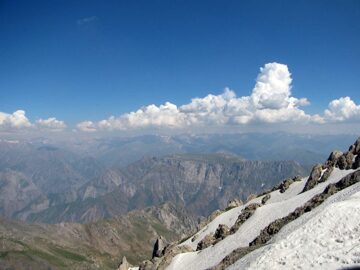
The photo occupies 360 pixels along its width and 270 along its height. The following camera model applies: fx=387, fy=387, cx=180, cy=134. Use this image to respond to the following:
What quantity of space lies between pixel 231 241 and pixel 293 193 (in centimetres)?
3160

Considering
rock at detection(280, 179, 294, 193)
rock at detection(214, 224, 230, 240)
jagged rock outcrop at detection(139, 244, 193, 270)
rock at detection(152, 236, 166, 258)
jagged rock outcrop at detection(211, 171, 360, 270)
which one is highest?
jagged rock outcrop at detection(211, 171, 360, 270)

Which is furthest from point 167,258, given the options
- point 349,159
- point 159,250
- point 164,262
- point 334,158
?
point 334,158

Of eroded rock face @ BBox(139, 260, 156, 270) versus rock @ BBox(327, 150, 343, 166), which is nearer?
eroded rock face @ BBox(139, 260, 156, 270)

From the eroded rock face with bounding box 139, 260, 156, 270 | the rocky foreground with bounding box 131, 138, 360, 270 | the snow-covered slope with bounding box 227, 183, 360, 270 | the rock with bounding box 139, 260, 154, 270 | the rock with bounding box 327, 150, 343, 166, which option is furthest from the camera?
the rock with bounding box 327, 150, 343, 166

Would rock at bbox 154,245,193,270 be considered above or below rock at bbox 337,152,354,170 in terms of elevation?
below

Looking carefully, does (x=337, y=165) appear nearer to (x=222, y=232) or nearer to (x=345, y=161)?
(x=345, y=161)

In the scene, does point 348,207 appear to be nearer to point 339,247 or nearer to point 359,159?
point 339,247

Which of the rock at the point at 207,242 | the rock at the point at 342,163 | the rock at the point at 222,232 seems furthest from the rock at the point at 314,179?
the rock at the point at 207,242

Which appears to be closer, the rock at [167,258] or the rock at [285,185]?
the rock at [167,258]

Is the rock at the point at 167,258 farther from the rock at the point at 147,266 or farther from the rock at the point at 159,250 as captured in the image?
the rock at the point at 159,250

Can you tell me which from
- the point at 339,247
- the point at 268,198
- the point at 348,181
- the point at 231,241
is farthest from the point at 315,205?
the point at 268,198

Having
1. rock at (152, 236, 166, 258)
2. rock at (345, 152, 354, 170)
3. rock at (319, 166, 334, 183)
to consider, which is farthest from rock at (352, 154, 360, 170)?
rock at (152, 236, 166, 258)

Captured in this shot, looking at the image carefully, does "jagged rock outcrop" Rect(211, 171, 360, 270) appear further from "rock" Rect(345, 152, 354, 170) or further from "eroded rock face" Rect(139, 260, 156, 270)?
"eroded rock face" Rect(139, 260, 156, 270)

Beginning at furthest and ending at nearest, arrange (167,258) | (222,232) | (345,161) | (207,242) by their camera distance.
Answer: (345,161) < (222,232) < (207,242) < (167,258)
